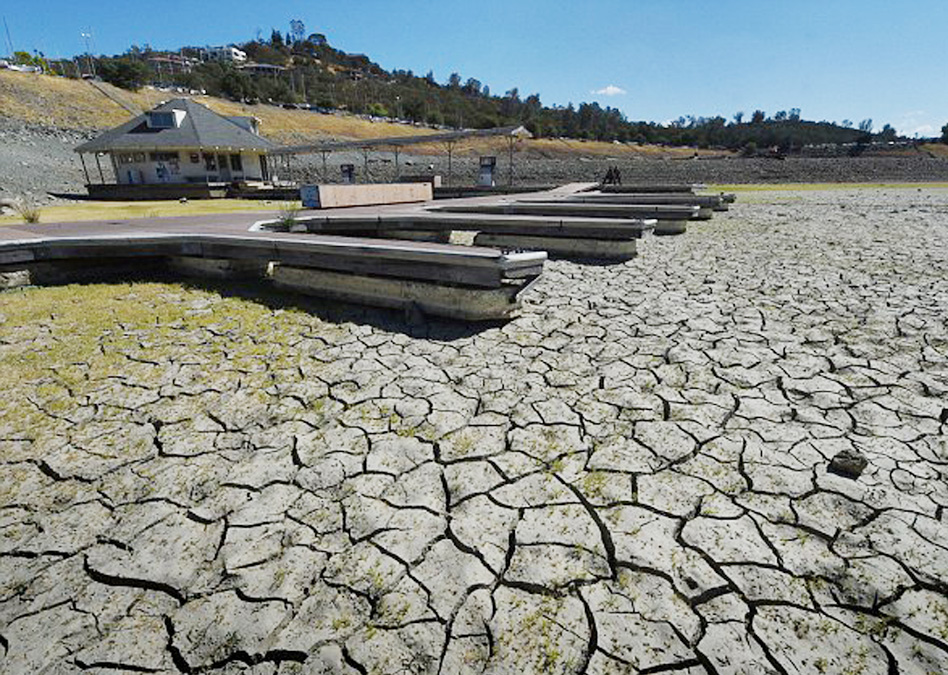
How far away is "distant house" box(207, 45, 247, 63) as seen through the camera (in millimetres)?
136087

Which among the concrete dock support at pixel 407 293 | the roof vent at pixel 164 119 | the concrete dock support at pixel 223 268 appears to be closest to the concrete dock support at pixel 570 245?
the concrete dock support at pixel 407 293

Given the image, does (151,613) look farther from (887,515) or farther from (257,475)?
(887,515)

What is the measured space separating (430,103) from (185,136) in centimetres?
8250

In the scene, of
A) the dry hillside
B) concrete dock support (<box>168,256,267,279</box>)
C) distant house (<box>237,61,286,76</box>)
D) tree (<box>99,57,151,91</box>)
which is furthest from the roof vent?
distant house (<box>237,61,286,76</box>)

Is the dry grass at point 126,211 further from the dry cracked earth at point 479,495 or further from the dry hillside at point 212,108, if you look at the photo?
the dry hillside at point 212,108

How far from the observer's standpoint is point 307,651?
6.05 ft

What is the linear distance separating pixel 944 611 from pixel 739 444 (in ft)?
3.82

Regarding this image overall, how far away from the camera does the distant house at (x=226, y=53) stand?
136m

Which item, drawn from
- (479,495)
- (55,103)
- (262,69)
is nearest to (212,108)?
(55,103)

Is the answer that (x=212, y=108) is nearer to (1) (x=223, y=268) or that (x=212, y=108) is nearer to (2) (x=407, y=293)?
(1) (x=223, y=268)

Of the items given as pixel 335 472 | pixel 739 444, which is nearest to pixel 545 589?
pixel 335 472

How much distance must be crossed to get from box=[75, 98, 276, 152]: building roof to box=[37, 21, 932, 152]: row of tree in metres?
37.7

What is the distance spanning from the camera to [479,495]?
2635 millimetres

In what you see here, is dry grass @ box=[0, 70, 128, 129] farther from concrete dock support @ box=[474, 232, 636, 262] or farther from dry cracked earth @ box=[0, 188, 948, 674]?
dry cracked earth @ box=[0, 188, 948, 674]
